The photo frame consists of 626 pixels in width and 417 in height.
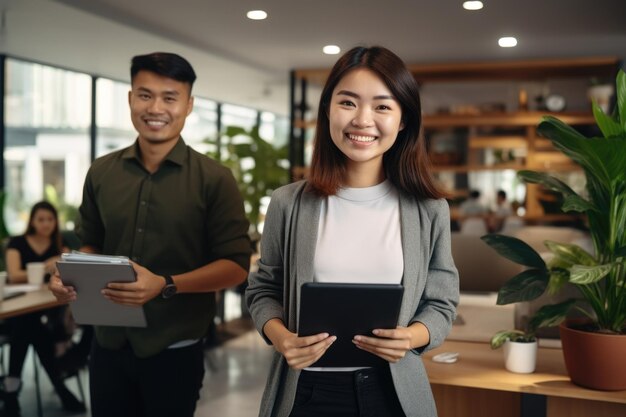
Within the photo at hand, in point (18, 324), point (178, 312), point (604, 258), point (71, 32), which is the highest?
point (71, 32)

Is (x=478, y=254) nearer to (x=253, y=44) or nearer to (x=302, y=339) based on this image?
(x=302, y=339)

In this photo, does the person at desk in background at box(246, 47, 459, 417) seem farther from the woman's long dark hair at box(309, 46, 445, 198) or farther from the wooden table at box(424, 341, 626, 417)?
the wooden table at box(424, 341, 626, 417)

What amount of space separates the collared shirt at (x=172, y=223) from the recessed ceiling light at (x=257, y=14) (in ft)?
12.7

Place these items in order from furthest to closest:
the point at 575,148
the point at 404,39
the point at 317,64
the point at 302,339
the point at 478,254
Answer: the point at 317,64, the point at 404,39, the point at 478,254, the point at 575,148, the point at 302,339

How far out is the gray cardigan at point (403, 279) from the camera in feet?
5.10

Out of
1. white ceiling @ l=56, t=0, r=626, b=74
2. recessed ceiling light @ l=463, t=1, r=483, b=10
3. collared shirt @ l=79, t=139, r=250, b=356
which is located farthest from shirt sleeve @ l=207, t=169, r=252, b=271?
recessed ceiling light @ l=463, t=1, r=483, b=10

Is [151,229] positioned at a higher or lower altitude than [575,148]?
lower

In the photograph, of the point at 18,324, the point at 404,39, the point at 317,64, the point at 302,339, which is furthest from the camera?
the point at 317,64

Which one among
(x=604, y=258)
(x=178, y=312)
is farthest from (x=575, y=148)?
(x=178, y=312)

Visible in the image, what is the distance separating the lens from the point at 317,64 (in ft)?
28.2

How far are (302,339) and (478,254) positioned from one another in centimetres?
227

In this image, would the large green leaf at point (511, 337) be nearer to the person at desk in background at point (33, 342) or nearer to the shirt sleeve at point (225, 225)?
the shirt sleeve at point (225, 225)

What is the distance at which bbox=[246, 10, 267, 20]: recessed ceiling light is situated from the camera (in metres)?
5.91

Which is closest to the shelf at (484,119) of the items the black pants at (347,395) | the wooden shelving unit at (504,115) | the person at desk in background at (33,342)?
the wooden shelving unit at (504,115)
